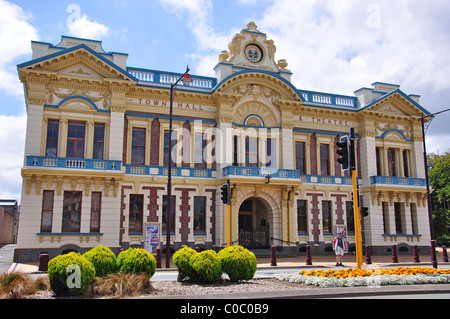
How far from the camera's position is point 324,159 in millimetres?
34500

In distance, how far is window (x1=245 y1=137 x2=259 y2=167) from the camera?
1248 inches

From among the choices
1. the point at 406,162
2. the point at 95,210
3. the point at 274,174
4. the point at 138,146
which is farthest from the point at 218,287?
the point at 406,162

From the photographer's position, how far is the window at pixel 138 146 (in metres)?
29.4

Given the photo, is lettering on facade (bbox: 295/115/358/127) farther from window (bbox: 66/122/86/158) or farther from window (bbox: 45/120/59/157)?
window (bbox: 45/120/59/157)

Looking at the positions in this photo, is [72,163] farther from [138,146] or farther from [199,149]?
[199,149]

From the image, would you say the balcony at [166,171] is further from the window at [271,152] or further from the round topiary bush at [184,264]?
A: the round topiary bush at [184,264]

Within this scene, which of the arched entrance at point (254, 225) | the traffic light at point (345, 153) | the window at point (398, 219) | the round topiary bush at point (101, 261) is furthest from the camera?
the window at point (398, 219)

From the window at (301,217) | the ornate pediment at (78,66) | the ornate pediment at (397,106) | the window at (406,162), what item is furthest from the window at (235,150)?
the window at (406,162)

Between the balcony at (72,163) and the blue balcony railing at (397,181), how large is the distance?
19.7 meters

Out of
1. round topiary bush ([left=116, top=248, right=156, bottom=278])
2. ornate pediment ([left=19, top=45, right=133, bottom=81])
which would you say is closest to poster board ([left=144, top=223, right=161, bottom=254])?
ornate pediment ([left=19, top=45, right=133, bottom=81])

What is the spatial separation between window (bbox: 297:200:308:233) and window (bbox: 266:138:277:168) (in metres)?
3.65

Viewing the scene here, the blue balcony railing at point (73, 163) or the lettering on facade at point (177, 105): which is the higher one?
the lettering on facade at point (177, 105)

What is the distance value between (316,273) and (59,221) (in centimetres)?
1709

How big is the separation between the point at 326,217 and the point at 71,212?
18867mm
